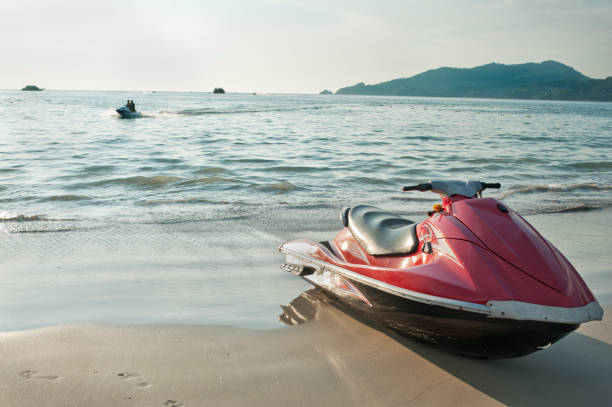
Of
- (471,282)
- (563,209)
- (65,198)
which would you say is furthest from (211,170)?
(471,282)

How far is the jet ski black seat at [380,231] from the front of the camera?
2.91 meters

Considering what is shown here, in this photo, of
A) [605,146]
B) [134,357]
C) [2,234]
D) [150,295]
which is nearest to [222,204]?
[2,234]

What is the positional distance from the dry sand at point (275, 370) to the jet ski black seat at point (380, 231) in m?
0.64

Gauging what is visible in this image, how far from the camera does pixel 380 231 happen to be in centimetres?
316

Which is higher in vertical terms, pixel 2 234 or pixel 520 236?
pixel 520 236

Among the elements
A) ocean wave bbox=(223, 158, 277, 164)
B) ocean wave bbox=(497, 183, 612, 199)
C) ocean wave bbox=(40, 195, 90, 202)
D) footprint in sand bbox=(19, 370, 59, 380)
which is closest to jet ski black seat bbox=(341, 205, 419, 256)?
footprint in sand bbox=(19, 370, 59, 380)

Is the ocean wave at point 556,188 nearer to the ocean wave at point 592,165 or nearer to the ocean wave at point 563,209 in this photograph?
the ocean wave at point 563,209

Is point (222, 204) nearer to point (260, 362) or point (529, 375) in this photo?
point (260, 362)

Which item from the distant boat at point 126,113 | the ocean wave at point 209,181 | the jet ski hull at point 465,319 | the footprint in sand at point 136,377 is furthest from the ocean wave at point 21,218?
the distant boat at point 126,113

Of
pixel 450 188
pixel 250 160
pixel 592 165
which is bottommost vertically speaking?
pixel 592 165

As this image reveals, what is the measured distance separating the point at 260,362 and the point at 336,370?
47 centimetres

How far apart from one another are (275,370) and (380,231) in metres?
1.16

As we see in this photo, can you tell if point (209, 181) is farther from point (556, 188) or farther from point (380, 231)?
point (556, 188)

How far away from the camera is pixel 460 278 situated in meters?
2.41
